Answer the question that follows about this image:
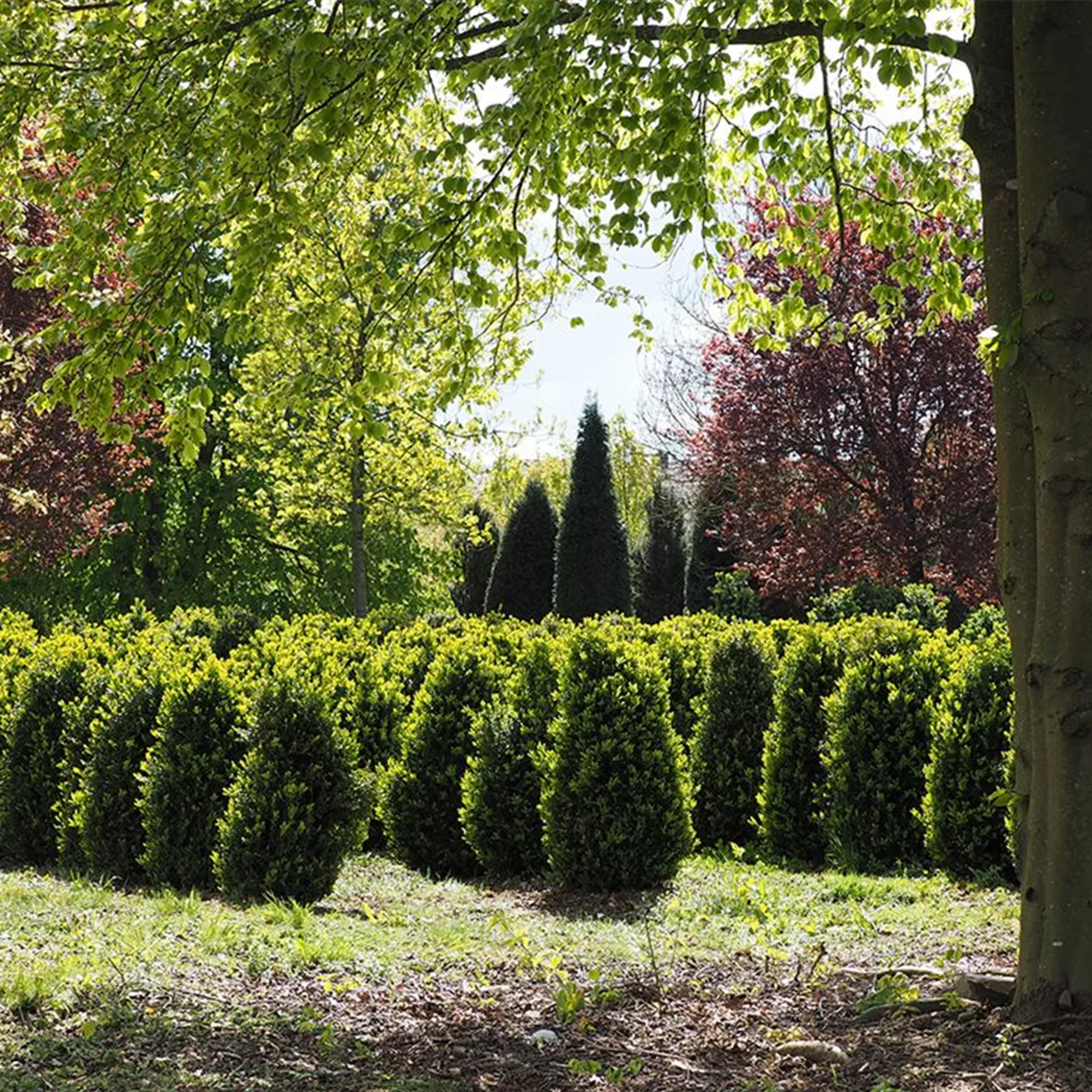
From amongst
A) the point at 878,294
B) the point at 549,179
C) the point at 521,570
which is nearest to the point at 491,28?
the point at 549,179

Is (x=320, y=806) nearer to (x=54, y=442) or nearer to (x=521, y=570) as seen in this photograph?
(x=54, y=442)

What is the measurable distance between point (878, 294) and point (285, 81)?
10.3 ft

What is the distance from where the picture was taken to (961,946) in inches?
204

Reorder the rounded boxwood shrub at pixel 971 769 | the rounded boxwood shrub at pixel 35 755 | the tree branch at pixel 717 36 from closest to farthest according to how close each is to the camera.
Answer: the tree branch at pixel 717 36 → the rounded boxwood shrub at pixel 971 769 → the rounded boxwood shrub at pixel 35 755

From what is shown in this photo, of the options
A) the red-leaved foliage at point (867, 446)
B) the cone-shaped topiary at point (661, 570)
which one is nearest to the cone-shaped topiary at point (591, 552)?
the cone-shaped topiary at point (661, 570)

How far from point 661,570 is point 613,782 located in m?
19.6

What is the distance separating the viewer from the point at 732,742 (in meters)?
8.69

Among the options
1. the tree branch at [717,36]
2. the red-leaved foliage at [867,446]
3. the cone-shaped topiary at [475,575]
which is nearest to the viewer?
the tree branch at [717,36]

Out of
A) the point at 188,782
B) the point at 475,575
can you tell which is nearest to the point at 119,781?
the point at 188,782

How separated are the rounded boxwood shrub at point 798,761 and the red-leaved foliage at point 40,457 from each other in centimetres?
861

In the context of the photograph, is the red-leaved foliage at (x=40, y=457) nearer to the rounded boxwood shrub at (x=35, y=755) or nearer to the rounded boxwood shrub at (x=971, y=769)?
the rounded boxwood shrub at (x=35, y=755)

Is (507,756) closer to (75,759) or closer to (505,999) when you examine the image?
(75,759)

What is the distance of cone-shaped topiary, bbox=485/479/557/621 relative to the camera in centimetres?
Answer: 2625

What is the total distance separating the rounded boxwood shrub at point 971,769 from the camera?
7.14 meters
